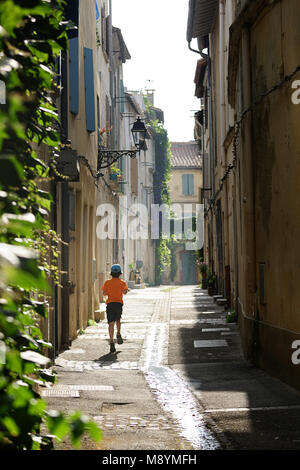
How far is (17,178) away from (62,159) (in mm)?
8911

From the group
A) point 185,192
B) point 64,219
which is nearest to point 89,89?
point 64,219

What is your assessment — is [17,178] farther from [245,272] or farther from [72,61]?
[72,61]

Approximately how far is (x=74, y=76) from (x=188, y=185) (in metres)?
42.6

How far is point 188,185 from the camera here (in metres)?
55.7

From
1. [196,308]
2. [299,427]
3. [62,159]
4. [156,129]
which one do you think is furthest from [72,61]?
[156,129]

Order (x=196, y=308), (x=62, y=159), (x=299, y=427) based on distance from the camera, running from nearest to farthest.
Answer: (x=299, y=427)
(x=62, y=159)
(x=196, y=308)

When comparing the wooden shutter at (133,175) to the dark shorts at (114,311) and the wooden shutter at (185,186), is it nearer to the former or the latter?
the wooden shutter at (185,186)

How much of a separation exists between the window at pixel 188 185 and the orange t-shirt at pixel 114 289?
43155mm

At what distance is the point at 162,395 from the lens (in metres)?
8.08

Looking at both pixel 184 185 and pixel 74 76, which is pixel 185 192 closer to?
pixel 184 185

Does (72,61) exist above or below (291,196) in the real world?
above

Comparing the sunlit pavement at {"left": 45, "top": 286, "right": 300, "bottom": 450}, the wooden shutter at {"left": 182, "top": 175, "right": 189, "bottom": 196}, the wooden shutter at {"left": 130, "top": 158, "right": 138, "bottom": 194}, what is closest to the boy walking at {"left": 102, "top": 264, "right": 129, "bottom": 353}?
the sunlit pavement at {"left": 45, "top": 286, "right": 300, "bottom": 450}

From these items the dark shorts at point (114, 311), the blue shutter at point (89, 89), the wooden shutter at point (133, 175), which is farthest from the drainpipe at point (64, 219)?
the wooden shutter at point (133, 175)

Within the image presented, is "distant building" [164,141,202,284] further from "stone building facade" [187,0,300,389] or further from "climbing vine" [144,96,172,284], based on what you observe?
"stone building facade" [187,0,300,389]
